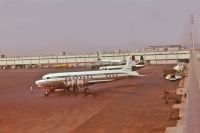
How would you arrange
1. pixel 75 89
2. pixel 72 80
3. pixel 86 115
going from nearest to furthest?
pixel 86 115 < pixel 72 80 < pixel 75 89

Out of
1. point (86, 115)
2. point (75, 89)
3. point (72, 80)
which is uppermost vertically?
point (72, 80)

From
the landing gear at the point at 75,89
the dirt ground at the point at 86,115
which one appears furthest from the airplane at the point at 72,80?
the dirt ground at the point at 86,115

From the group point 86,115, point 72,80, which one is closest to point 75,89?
point 72,80

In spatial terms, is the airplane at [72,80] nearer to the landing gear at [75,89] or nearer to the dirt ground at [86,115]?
the landing gear at [75,89]

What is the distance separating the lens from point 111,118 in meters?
33.1

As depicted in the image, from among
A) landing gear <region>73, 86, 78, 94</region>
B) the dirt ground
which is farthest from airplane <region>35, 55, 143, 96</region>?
the dirt ground

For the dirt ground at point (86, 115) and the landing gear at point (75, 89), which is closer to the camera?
the dirt ground at point (86, 115)

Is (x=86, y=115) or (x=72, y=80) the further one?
(x=72, y=80)

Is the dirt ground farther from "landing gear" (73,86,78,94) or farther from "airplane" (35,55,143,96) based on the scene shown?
"airplane" (35,55,143,96)

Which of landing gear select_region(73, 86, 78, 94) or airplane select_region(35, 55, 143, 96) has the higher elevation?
airplane select_region(35, 55, 143, 96)

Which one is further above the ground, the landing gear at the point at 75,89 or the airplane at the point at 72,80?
the airplane at the point at 72,80

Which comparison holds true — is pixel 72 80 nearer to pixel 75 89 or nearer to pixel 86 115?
pixel 75 89

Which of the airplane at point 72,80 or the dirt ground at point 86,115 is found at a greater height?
the airplane at point 72,80

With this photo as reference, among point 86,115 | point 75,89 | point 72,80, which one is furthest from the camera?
point 75,89
